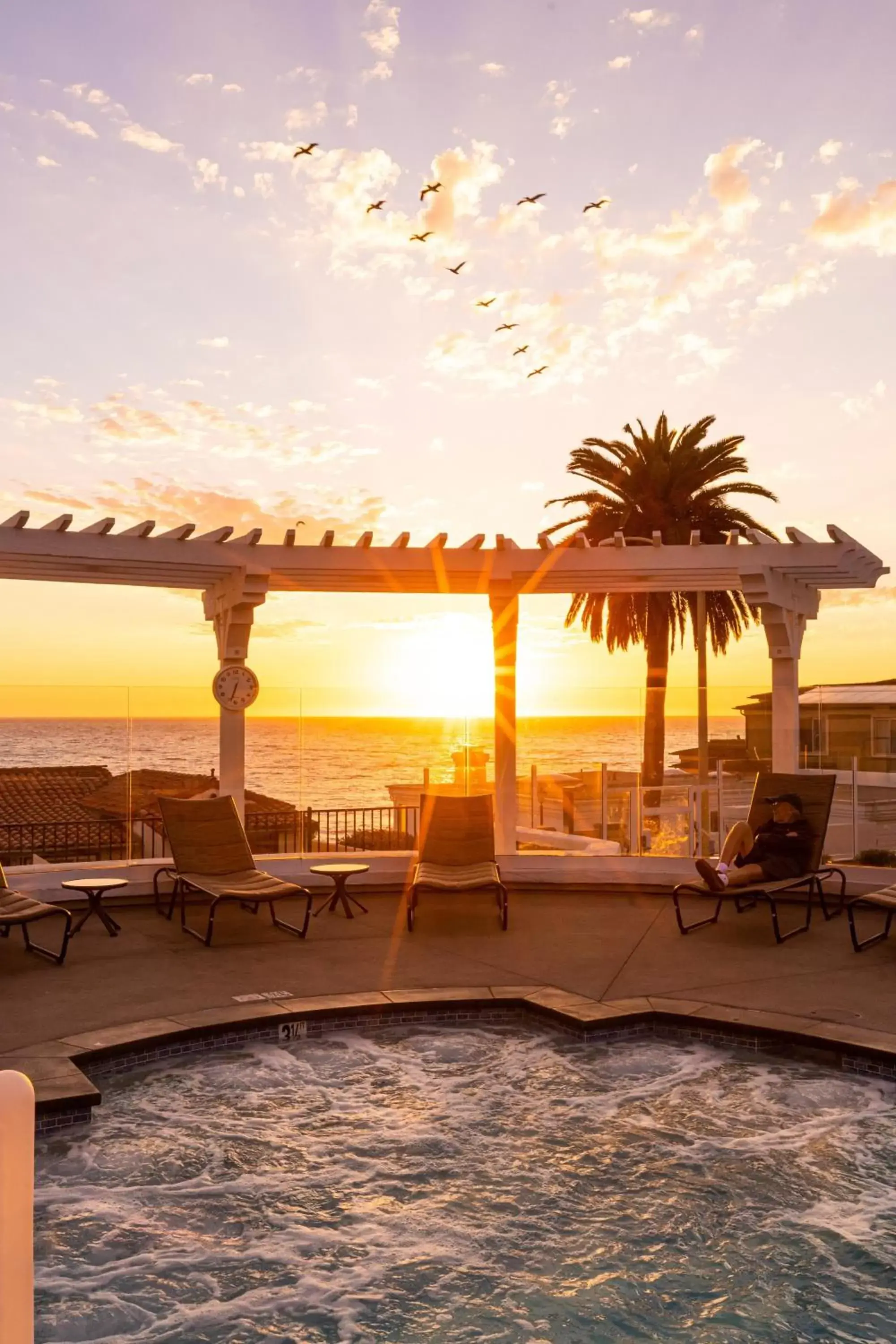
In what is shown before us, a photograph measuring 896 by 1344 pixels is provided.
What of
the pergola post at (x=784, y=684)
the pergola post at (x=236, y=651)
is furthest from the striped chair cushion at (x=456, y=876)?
the pergola post at (x=784, y=684)

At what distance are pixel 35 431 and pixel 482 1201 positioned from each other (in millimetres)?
11094

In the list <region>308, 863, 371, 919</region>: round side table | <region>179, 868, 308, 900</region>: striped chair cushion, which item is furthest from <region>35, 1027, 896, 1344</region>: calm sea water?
<region>308, 863, 371, 919</region>: round side table

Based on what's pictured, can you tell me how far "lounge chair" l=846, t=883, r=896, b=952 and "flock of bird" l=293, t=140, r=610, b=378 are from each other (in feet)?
19.6

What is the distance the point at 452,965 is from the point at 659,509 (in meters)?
17.2

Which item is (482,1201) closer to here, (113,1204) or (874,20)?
(113,1204)

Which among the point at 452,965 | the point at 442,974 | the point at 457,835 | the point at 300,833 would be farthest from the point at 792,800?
the point at 300,833

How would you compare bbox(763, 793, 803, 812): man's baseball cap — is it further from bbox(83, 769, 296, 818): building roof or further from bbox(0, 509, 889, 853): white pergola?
bbox(83, 769, 296, 818): building roof

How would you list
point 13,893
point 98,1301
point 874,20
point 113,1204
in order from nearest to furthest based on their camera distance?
1. point 98,1301
2. point 113,1204
3. point 13,893
4. point 874,20

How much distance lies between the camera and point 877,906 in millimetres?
6859

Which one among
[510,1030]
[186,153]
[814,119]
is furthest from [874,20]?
[510,1030]

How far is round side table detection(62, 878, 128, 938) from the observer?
23.9 feet

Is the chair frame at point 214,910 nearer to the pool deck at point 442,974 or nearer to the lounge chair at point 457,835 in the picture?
the pool deck at point 442,974

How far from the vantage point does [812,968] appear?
20.7 feet

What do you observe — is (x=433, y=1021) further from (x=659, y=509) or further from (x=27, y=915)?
(x=659, y=509)
